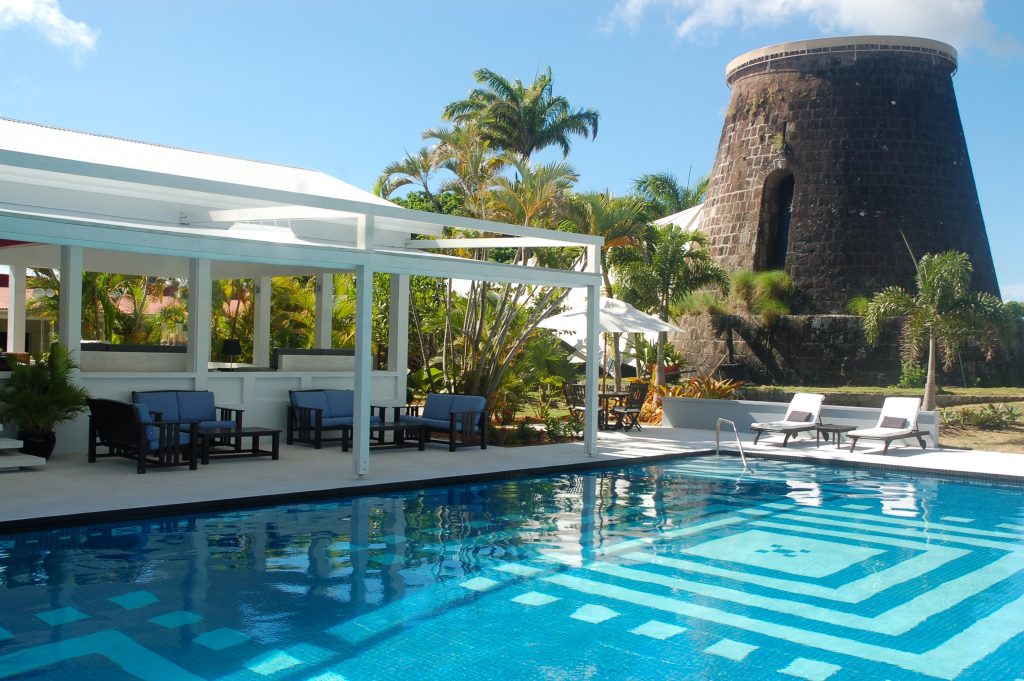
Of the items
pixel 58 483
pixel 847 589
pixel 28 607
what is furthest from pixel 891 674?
pixel 58 483

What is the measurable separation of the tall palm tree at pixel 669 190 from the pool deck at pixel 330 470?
92.6 ft

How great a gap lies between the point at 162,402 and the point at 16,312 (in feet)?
30.8

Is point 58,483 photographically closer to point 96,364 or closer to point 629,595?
point 96,364

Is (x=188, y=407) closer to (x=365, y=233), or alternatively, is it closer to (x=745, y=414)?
(x=365, y=233)

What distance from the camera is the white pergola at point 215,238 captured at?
892 cm

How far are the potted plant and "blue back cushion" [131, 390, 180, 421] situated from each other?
683mm

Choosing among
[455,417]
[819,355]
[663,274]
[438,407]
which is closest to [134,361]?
[438,407]

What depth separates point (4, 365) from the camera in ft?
39.2

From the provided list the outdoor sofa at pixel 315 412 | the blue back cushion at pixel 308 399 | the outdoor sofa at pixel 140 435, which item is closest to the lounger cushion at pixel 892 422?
the outdoor sofa at pixel 315 412

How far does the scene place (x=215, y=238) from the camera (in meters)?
9.34

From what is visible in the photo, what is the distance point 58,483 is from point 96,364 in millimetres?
2894

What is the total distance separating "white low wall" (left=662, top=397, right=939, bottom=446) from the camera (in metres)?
15.1

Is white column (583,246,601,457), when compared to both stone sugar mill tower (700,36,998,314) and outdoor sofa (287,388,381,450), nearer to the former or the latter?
outdoor sofa (287,388,381,450)

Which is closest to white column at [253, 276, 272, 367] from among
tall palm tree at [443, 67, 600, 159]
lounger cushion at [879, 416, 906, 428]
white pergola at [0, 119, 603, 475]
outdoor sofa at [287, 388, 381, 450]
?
white pergola at [0, 119, 603, 475]
